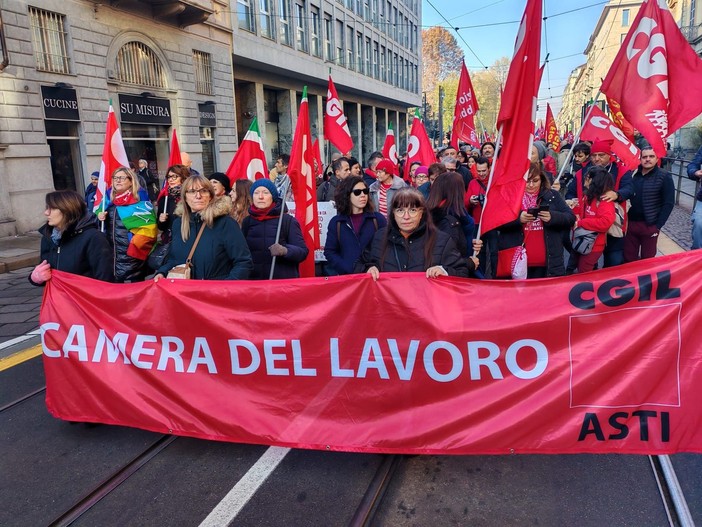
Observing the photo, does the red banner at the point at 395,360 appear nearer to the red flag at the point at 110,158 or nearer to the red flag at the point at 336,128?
the red flag at the point at 110,158

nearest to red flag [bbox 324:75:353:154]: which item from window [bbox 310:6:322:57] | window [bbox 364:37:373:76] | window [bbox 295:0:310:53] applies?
window [bbox 295:0:310:53]

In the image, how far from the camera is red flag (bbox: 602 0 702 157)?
14.6 feet

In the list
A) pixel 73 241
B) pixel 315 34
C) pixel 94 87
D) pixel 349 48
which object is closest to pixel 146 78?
pixel 94 87

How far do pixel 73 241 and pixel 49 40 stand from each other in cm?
1265

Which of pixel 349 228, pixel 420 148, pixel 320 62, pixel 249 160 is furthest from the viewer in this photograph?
pixel 320 62

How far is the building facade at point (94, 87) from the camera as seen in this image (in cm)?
1266

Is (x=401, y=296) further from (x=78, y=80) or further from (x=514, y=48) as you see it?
(x=78, y=80)

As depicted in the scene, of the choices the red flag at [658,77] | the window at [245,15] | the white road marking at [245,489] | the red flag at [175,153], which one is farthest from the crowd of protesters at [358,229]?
the window at [245,15]

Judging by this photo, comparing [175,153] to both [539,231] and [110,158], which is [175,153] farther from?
[539,231]

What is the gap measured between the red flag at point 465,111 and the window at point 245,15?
550 inches

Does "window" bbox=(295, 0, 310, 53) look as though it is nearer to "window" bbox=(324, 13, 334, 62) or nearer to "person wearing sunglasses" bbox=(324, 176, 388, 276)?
"window" bbox=(324, 13, 334, 62)

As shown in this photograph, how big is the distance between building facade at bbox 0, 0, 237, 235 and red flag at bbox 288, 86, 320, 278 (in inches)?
401

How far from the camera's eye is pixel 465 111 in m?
12.1

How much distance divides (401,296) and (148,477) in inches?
74.6
